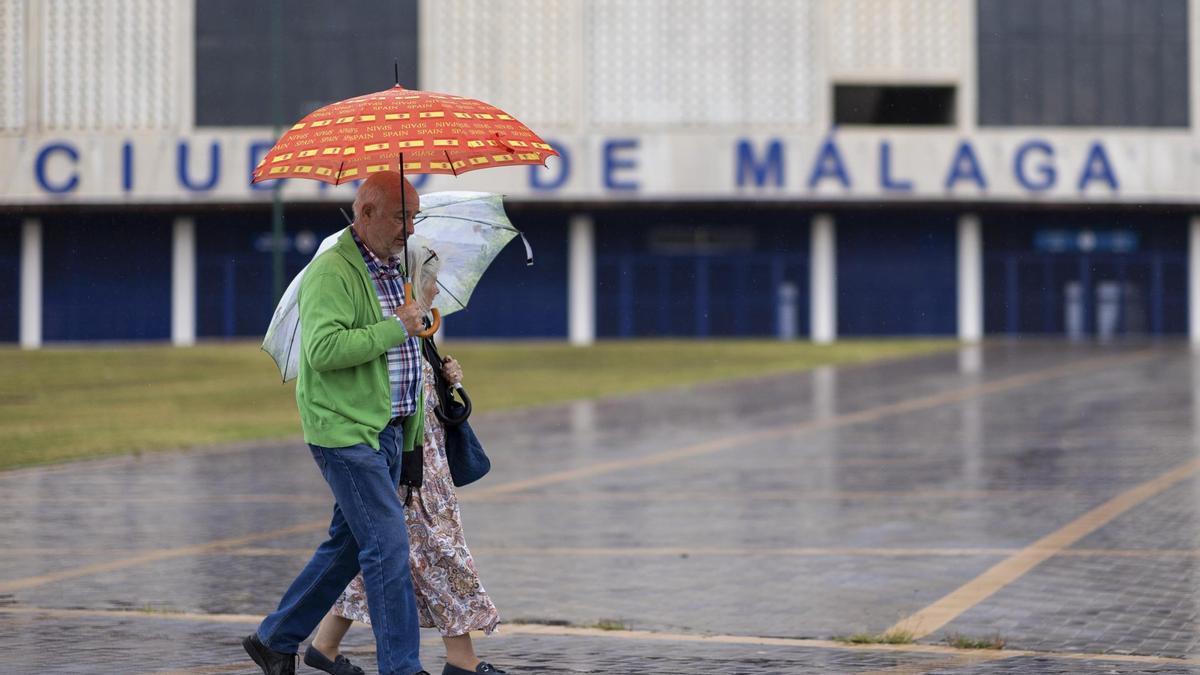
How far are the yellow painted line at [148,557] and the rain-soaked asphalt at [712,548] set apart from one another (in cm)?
3

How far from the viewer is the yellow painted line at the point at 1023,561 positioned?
314 inches

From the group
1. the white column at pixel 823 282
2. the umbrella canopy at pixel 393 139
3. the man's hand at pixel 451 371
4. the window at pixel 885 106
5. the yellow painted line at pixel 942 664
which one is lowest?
the yellow painted line at pixel 942 664

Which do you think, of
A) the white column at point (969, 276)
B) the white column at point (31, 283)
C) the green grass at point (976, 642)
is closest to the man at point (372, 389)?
the green grass at point (976, 642)

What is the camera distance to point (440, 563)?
6.31 meters

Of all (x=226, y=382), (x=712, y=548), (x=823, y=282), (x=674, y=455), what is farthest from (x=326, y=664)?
(x=823, y=282)

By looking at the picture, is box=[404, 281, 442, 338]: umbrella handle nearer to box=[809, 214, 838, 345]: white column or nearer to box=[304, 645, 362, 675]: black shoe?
box=[304, 645, 362, 675]: black shoe

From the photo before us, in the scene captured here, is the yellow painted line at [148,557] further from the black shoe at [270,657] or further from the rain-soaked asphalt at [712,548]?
the black shoe at [270,657]

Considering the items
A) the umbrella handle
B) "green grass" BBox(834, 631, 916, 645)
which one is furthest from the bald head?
"green grass" BBox(834, 631, 916, 645)

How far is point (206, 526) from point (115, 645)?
452cm

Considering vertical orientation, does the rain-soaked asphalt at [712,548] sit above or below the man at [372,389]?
below

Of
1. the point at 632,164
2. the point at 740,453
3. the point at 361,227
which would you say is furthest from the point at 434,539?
the point at 632,164

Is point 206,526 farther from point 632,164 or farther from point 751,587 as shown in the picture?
point 632,164

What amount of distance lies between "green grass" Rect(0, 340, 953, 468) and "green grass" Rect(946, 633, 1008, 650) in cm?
1107

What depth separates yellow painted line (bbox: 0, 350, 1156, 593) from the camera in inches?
392
